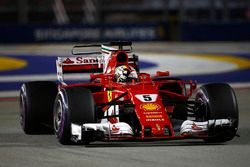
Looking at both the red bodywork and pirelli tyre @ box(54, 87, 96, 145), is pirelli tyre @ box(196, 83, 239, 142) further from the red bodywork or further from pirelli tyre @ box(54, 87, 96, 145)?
pirelli tyre @ box(54, 87, 96, 145)

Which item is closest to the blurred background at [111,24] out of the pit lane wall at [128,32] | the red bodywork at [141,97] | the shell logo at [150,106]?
the pit lane wall at [128,32]

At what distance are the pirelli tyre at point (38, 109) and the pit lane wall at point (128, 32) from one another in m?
25.0

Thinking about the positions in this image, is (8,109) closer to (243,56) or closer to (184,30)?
(243,56)

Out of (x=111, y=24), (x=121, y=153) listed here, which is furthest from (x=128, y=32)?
(x=121, y=153)

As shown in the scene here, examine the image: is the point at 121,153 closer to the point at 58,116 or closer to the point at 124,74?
the point at 58,116

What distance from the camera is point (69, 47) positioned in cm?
3328

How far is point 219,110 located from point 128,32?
26900mm

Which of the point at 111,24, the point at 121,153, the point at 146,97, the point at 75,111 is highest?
the point at 111,24

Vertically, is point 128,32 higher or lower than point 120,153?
higher

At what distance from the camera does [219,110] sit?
29.2ft

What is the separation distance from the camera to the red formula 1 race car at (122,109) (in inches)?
336

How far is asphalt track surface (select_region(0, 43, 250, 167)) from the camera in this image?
299 inches

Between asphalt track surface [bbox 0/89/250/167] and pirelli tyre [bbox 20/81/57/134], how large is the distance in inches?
5.3

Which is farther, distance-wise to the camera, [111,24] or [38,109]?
[111,24]
